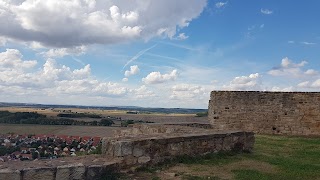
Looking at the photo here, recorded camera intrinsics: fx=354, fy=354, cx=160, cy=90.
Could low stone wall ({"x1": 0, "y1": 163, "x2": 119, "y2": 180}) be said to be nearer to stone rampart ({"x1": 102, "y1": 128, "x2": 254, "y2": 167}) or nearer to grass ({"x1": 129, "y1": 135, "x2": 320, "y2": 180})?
stone rampart ({"x1": 102, "y1": 128, "x2": 254, "y2": 167})

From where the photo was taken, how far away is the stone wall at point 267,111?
52.5ft

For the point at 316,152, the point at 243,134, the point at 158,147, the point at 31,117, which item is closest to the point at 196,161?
the point at 158,147

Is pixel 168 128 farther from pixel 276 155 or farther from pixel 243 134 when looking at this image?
pixel 276 155

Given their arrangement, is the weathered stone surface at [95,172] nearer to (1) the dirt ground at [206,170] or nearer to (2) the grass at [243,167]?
(1) the dirt ground at [206,170]

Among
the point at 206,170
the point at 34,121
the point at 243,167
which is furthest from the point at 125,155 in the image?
the point at 34,121

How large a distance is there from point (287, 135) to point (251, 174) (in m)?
10.1

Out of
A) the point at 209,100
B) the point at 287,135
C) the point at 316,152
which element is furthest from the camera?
the point at 209,100

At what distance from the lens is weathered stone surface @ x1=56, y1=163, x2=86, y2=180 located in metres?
5.55

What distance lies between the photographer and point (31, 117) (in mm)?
65500

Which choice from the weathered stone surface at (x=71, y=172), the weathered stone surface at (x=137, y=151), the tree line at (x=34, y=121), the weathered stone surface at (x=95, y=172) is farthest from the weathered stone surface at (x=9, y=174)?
the tree line at (x=34, y=121)

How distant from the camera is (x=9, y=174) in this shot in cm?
519

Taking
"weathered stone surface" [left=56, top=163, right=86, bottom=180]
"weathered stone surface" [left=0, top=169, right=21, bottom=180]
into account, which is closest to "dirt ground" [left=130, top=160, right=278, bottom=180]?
"weathered stone surface" [left=56, top=163, right=86, bottom=180]

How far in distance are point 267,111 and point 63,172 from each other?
1292cm

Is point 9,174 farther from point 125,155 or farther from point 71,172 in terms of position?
point 125,155
